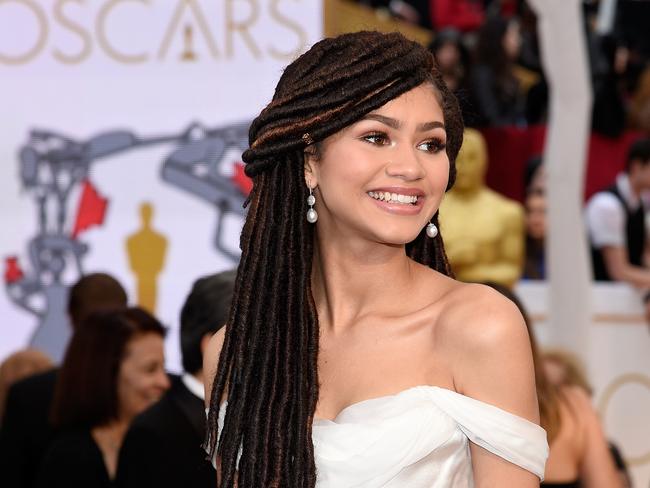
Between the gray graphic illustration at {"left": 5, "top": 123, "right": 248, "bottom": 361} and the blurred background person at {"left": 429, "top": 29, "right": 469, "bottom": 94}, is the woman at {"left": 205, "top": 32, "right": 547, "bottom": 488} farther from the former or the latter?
the blurred background person at {"left": 429, "top": 29, "right": 469, "bottom": 94}

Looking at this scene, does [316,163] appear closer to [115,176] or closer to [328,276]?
[328,276]

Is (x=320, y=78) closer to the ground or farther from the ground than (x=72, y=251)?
farther from the ground

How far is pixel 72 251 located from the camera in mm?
5969

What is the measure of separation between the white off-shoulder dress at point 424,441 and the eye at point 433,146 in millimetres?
468

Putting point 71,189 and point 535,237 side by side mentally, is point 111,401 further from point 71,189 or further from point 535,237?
point 535,237

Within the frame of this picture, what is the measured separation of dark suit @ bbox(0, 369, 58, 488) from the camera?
493cm

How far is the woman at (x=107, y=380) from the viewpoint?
458 centimetres

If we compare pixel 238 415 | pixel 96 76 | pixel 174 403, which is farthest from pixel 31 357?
pixel 238 415

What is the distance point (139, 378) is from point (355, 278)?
6.47ft

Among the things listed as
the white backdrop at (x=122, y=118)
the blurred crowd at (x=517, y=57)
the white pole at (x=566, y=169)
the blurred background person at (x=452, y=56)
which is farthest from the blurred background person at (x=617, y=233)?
the white backdrop at (x=122, y=118)

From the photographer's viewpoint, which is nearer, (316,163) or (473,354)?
(473,354)

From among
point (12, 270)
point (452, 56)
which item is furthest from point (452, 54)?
point (12, 270)

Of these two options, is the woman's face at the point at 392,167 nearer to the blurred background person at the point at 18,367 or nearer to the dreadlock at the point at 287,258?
the dreadlock at the point at 287,258

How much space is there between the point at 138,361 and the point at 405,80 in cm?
224
